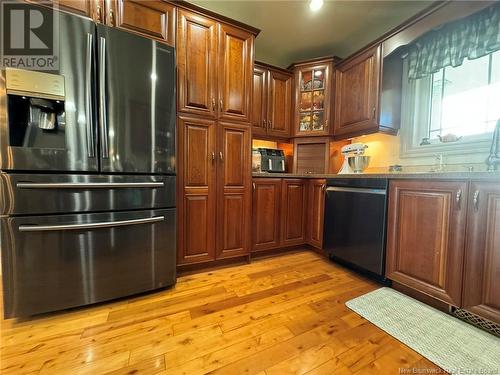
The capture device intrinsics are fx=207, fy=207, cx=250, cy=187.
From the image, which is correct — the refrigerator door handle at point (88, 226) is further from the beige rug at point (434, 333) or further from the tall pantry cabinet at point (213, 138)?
the beige rug at point (434, 333)

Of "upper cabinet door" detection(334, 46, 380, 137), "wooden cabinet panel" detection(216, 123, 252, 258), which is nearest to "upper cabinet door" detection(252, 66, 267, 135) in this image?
"wooden cabinet panel" detection(216, 123, 252, 258)

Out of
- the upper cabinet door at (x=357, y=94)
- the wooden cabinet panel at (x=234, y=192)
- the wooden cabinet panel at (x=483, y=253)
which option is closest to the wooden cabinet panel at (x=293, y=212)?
the wooden cabinet panel at (x=234, y=192)

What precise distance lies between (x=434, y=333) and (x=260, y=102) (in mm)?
2459

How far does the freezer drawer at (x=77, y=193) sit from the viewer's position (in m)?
1.14

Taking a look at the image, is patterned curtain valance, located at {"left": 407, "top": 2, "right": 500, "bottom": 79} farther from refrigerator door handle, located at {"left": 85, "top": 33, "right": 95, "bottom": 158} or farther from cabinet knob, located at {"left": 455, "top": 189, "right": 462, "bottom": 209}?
refrigerator door handle, located at {"left": 85, "top": 33, "right": 95, "bottom": 158}

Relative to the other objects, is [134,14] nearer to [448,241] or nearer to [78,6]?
[78,6]

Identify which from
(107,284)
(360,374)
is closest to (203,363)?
(360,374)

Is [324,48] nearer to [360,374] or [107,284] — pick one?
[360,374]

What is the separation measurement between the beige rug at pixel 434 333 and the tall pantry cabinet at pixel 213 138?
1.13 m

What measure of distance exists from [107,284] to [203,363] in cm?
83

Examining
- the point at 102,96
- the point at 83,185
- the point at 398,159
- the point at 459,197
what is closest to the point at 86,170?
the point at 83,185

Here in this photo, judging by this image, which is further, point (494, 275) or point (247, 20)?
point (247, 20)

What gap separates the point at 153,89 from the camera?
1.45m

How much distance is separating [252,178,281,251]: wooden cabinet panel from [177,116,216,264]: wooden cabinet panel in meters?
0.48
